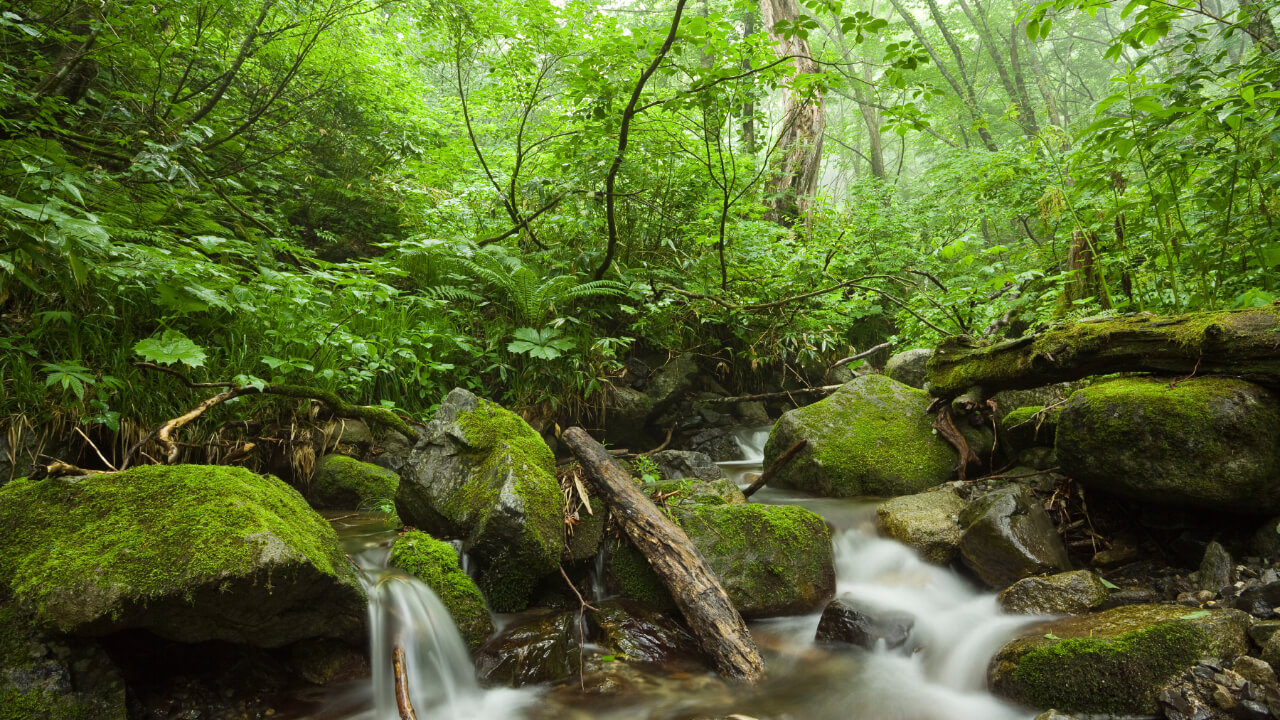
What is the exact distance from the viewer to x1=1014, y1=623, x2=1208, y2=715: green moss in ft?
7.56

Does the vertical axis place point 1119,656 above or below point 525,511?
below

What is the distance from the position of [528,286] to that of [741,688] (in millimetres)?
4254

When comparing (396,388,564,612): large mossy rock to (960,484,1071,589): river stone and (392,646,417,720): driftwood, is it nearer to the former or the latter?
(392,646,417,720): driftwood

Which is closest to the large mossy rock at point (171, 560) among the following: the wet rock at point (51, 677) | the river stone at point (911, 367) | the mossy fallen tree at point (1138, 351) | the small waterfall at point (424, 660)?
the wet rock at point (51, 677)

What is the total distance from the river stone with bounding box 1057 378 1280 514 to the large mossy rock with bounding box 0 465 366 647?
419cm

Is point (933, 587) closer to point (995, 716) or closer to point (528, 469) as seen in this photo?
point (995, 716)

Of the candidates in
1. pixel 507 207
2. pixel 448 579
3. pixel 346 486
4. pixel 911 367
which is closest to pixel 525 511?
pixel 448 579

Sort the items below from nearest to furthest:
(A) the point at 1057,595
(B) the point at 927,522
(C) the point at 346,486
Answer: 1. (A) the point at 1057,595
2. (B) the point at 927,522
3. (C) the point at 346,486

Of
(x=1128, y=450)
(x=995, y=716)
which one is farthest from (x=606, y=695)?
(x=1128, y=450)

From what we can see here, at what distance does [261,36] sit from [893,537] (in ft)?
25.3

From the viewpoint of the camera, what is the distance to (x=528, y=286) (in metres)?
5.91

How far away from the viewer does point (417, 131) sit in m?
9.19

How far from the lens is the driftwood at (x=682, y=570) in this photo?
9.66ft

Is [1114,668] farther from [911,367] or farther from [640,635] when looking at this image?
[911,367]
